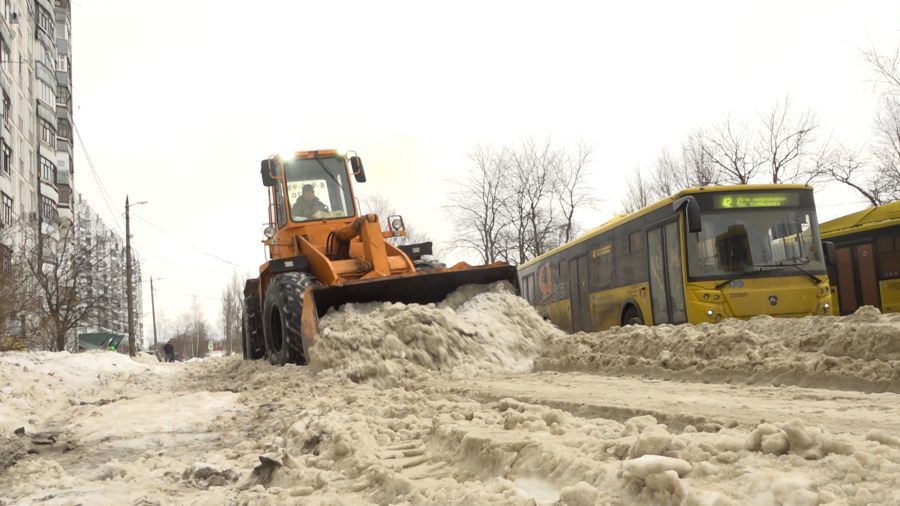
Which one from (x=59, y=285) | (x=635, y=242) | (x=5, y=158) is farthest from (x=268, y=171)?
(x=5, y=158)

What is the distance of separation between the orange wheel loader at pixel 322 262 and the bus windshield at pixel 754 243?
3.55 metres

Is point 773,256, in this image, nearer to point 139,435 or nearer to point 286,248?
point 286,248

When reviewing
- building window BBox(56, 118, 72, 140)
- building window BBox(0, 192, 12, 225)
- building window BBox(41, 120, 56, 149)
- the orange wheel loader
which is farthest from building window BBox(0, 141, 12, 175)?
the orange wheel loader

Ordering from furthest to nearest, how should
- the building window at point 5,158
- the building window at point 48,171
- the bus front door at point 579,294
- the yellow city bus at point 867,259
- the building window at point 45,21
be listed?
the building window at point 45,21
the building window at point 48,171
the building window at point 5,158
the bus front door at point 579,294
the yellow city bus at point 867,259

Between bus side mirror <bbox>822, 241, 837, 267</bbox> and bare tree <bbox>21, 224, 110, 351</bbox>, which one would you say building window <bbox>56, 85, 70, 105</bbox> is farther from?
bus side mirror <bbox>822, 241, 837, 267</bbox>

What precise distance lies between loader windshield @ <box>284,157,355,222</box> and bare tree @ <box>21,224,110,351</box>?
51.1ft

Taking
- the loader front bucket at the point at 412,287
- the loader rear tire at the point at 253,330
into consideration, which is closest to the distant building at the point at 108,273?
the loader rear tire at the point at 253,330

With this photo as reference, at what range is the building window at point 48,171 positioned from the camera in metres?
42.1

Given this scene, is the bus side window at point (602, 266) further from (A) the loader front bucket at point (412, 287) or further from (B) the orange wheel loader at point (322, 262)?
(A) the loader front bucket at point (412, 287)

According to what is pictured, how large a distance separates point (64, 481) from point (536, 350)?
6334mm

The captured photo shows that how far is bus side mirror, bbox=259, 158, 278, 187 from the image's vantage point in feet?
39.8

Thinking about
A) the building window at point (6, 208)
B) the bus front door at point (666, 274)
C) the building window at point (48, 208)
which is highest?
the building window at point (48, 208)

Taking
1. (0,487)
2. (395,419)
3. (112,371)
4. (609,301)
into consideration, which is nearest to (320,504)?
(395,419)

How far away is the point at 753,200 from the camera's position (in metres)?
12.3
